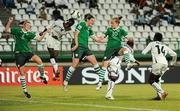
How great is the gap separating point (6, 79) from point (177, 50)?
8979 mm

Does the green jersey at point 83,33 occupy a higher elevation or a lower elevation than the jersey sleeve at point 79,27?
lower

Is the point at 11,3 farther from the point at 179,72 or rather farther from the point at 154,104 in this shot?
the point at 154,104

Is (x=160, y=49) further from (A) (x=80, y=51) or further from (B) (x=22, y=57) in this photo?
(B) (x=22, y=57)

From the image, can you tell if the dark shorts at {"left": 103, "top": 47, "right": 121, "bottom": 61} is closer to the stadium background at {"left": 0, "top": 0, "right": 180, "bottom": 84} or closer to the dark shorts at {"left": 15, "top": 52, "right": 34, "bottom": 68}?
the dark shorts at {"left": 15, "top": 52, "right": 34, "bottom": 68}

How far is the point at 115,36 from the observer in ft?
67.8

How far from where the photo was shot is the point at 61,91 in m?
24.3

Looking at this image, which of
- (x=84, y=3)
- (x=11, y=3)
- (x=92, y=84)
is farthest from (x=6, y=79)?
(x=84, y=3)

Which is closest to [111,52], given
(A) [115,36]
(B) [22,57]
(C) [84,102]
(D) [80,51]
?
(A) [115,36]

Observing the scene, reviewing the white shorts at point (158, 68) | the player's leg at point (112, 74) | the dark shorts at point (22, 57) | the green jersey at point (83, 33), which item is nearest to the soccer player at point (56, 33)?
the green jersey at point (83, 33)

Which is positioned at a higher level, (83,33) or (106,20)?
(83,33)

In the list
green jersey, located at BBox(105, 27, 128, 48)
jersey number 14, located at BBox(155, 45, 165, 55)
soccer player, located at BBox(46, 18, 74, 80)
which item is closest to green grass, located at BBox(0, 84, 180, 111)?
jersey number 14, located at BBox(155, 45, 165, 55)

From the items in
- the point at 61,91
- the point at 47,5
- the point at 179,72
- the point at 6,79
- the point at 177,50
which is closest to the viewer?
the point at 61,91

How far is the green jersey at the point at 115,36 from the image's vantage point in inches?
808

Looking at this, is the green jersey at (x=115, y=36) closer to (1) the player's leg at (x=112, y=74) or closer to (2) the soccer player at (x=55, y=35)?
(1) the player's leg at (x=112, y=74)
